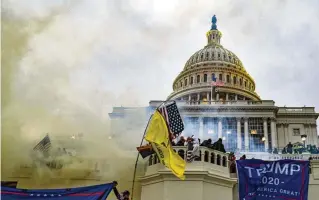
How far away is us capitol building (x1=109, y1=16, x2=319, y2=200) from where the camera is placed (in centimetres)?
1684

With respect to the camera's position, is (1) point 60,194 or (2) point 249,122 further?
(2) point 249,122

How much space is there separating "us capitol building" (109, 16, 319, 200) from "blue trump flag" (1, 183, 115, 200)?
564cm

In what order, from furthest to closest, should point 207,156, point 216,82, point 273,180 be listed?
point 216,82 → point 207,156 → point 273,180

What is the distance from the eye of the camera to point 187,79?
7881 cm

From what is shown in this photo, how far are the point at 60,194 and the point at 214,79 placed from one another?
65.3m

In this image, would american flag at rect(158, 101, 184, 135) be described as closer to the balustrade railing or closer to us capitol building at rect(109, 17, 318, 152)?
the balustrade railing

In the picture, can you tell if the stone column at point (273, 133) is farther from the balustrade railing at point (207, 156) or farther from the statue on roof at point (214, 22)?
the statue on roof at point (214, 22)

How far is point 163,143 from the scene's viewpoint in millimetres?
13945

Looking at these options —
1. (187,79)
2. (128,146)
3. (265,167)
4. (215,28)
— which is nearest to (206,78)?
(187,79)

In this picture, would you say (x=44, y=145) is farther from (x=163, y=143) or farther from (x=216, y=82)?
(x=216, y=82)

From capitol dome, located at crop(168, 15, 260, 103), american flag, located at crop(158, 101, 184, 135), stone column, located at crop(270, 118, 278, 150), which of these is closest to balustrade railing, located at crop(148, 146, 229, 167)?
american flag, located at crop(158, 101, 184, 135)

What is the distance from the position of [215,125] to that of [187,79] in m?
24.6

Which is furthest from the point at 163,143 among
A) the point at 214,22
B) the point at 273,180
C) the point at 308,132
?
the point at 214,22

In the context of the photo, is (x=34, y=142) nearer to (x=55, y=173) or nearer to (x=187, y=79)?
(x=55, y=173)
